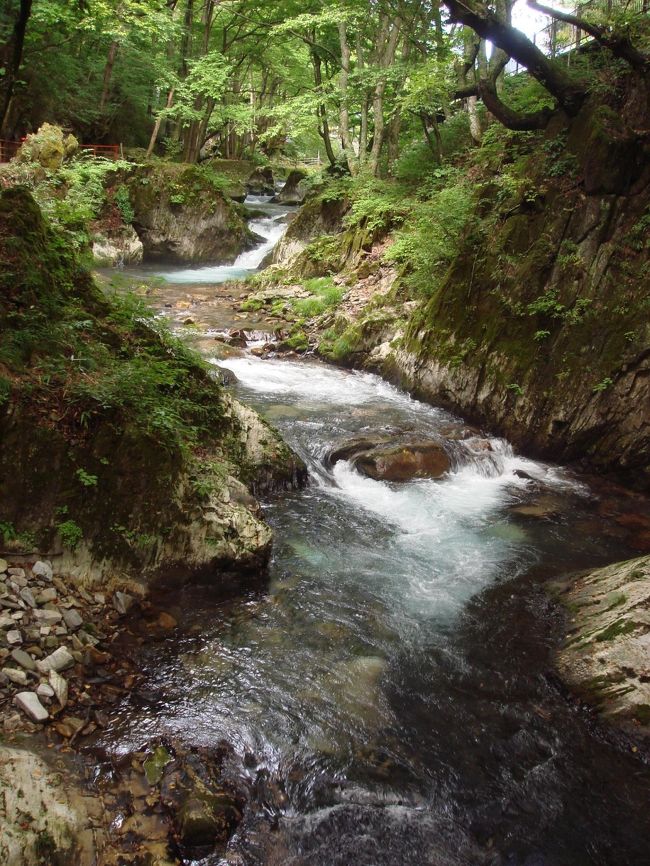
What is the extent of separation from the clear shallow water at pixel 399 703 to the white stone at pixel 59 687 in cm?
36

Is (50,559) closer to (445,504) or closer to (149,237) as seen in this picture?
(445,504)

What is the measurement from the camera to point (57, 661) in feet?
11.5

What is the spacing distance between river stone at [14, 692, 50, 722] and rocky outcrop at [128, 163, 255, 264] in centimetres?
2222

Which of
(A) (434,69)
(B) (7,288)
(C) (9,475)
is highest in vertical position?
(A) (434,69)

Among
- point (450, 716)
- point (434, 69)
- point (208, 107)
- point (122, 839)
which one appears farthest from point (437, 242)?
point (208, 107)

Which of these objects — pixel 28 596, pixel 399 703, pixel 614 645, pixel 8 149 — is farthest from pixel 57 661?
pixel 8 149

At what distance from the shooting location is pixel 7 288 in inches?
182

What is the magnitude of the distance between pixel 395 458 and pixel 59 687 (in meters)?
5.47

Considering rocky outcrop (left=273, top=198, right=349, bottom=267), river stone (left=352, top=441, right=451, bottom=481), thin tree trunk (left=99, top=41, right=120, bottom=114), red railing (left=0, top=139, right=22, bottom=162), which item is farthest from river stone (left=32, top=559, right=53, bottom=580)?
thin tree trunk (left=99, top=41, right=120, bottom=114)

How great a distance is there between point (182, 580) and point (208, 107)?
26601 mm

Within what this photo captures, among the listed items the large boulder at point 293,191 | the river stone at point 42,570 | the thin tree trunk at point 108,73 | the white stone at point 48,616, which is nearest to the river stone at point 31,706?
the white stone at point 48,616

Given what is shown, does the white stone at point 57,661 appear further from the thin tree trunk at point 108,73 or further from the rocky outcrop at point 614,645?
the thin tree trunk at point 108,73

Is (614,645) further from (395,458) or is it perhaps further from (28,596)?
(28,596)

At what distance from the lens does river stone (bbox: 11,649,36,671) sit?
11.1 feet
